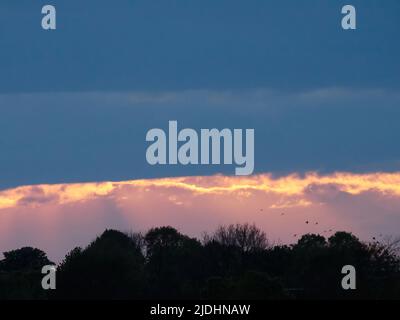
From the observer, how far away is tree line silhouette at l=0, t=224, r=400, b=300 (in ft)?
309

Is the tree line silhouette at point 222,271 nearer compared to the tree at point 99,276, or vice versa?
the tree line silhouette at point 222,271

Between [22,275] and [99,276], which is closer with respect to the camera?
[99,276]

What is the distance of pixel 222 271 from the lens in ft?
423

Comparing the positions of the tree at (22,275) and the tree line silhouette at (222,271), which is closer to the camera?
the tree line silhouette at (222,271)

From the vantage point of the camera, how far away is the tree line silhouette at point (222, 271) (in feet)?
309

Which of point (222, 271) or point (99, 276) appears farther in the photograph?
point (222, 271)

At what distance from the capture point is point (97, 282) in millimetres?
107125

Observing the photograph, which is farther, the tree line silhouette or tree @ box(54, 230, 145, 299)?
tree @ box(54, 230, 145, 299)
